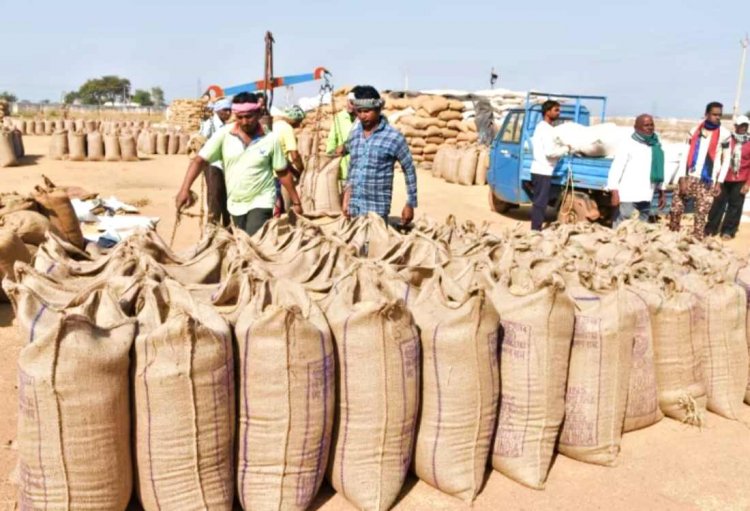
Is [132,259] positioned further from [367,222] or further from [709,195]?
[709,195]

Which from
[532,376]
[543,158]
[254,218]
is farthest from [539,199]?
[532,376]

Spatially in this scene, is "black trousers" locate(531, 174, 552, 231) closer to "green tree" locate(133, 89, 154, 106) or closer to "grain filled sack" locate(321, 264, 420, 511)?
"grain filled sack" locate(321, 264, 420, 511)

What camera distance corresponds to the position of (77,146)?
54.4 ft

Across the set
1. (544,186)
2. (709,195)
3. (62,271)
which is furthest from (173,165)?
(62,271)

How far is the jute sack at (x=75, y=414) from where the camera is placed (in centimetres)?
194

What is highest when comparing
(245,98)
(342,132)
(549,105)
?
(549,105)

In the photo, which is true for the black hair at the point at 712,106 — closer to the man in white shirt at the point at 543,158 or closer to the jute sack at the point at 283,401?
the man in white shirt at the point at 543,158

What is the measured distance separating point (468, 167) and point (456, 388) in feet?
39.8

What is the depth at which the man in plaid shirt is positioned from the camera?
4523 millimetres

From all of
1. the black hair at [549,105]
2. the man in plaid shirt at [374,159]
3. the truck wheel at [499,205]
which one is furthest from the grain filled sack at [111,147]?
the man in plaid shirt at [374,159]

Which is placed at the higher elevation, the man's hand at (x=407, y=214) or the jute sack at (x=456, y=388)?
the man's hand at (x=407, y=214)

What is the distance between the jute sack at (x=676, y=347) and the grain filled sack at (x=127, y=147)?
53.3 ft

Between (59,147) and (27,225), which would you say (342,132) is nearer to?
(27,225)

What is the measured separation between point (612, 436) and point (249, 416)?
163 centimetres
